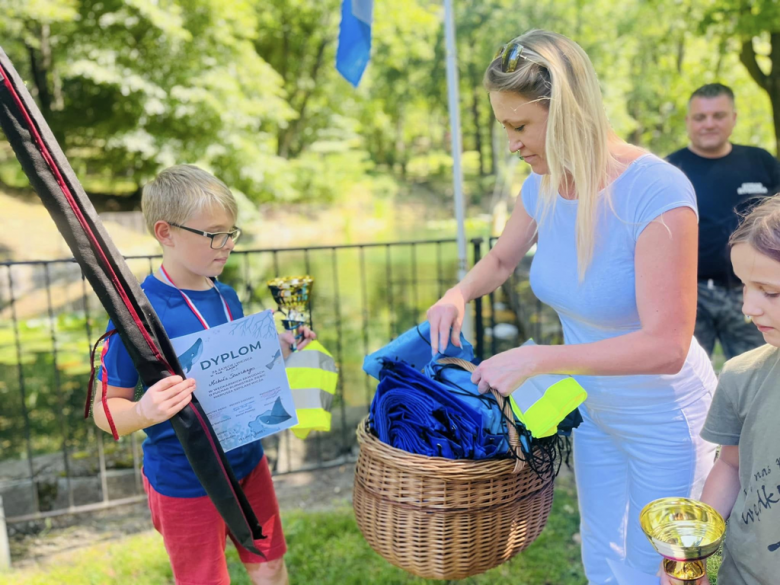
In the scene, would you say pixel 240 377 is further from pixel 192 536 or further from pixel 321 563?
pixel 321 563

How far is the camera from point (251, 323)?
1.72 metres

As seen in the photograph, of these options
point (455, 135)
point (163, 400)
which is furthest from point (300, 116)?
point (163, 400)

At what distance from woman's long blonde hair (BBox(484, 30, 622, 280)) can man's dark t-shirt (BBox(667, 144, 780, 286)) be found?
2.49 meters

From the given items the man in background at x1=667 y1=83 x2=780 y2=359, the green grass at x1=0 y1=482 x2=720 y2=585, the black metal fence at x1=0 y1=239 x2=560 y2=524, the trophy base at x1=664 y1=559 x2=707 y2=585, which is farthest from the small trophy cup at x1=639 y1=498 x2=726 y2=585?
the man in background at x1=667 y1=83 x2=780 y2=359

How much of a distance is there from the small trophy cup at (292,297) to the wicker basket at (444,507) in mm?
463

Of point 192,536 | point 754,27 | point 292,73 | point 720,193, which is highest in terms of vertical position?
point 292,73

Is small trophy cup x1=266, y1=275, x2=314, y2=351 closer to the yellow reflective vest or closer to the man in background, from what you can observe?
the yellow reflective vest

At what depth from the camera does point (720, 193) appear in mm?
3662

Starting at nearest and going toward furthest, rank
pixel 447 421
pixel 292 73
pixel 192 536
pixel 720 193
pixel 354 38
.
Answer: pixel 447 421 → pixel 192 536 → pixel 354 38 → pixel 720 193 → pixel 292 73

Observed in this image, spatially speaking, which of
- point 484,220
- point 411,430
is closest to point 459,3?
point 484,220

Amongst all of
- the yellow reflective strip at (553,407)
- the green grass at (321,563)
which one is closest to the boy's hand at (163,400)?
the yellow reflective strip at (553,407)

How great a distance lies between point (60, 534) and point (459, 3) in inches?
831

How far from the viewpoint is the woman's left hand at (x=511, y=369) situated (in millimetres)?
1395

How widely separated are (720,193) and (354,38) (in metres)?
2.24
